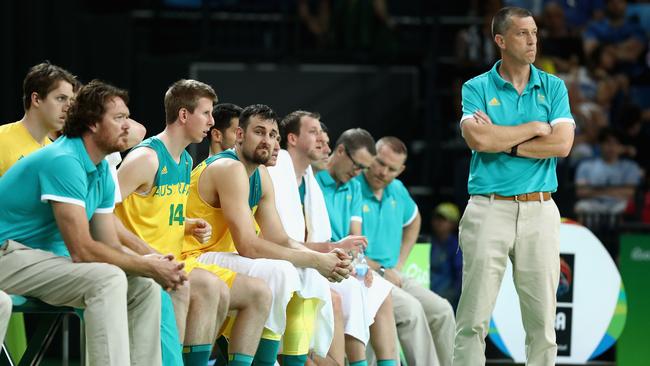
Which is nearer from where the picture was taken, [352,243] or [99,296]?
[99,296]

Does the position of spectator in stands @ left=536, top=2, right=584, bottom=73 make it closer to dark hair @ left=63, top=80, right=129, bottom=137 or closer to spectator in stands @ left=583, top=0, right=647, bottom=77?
spectator in stands @ left=583, top=0, right=647, bottom=77

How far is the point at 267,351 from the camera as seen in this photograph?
5.62 m

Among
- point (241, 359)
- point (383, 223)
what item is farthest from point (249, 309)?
point (383, 223)

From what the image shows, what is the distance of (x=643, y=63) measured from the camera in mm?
12086

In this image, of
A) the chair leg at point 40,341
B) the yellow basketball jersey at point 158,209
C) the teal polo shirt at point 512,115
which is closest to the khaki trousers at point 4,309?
the chair leg at point 40,341

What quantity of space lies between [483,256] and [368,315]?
0.94 metres

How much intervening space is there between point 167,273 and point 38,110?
1.53m

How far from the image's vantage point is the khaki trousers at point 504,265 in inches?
224

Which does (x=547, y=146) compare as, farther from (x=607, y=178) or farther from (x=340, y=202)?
(x=607, y=178)

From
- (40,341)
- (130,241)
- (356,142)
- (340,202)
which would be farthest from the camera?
(340,202)

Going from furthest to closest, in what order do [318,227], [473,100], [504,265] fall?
[318,227] < [473,100] < [504,265]

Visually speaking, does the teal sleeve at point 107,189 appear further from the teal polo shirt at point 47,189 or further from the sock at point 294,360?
the sock at point 294,360

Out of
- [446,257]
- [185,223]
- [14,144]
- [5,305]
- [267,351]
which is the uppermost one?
[14,144]

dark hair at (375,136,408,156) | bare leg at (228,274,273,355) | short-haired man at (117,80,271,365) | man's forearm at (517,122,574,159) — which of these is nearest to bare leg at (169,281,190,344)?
short-haired man at (117,80,271,365)
